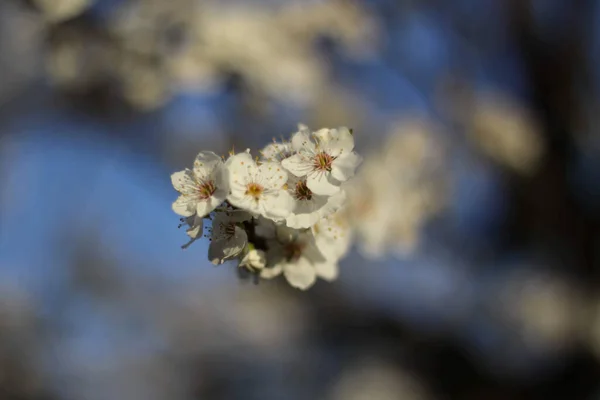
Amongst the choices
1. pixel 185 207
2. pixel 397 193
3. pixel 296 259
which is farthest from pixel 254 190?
pixel 397 193

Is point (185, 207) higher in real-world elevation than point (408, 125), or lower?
lower

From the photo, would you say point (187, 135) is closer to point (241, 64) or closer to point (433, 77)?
point (241, 64)

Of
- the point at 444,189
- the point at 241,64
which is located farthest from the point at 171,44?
the point at 444,189

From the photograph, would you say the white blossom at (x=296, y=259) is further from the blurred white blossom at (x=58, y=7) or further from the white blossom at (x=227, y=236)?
the blurred white blossom at (x=58, y=7)

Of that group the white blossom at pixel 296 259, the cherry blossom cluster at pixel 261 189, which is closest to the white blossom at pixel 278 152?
the cherry blossom cluster at pixel 261 189

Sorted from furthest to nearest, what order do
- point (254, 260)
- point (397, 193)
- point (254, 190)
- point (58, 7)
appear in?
point (397, 193), point (58, 7), point (254, 260), point (254, 190)

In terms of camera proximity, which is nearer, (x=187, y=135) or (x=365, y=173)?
(x=365, y=173)

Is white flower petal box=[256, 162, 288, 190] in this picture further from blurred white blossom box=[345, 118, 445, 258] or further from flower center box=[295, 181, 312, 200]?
blurred white blossom box=[345, 118, 445, 258]

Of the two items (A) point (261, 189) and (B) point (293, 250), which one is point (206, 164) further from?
(B) point (293, 250)
